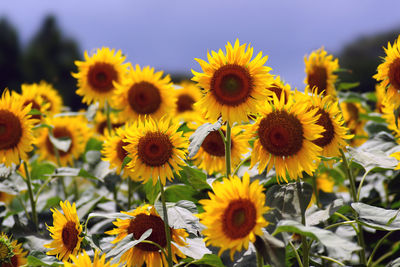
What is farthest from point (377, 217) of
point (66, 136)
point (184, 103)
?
point (66, 136)

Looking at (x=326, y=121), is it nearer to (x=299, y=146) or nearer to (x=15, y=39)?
(x=299, y=146)

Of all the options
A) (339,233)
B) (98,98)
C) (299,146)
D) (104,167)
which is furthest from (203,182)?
(98,98)

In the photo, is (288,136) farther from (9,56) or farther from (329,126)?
(9,56)

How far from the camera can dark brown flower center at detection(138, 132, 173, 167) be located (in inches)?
75.8

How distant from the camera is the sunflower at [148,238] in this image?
6.43 feet

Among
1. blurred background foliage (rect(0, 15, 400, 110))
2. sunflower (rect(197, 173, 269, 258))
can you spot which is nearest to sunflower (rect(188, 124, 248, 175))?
sunflower (rect(197, 173, 269, 258))

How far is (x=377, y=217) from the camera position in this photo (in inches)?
73.7

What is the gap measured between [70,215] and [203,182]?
587 millimetres

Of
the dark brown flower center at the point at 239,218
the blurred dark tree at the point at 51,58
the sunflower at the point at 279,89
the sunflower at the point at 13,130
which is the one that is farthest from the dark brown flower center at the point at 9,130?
the blurred dark tree at the point at 51,58

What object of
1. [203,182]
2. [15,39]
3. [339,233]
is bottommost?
[339,233]

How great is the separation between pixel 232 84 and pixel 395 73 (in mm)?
837

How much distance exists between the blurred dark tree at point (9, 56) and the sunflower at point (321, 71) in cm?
3750

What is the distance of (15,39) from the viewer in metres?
47.2

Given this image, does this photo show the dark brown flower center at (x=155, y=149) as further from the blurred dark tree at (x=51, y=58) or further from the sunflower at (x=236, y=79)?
the blurred dark tree at (x=51, y=58)
